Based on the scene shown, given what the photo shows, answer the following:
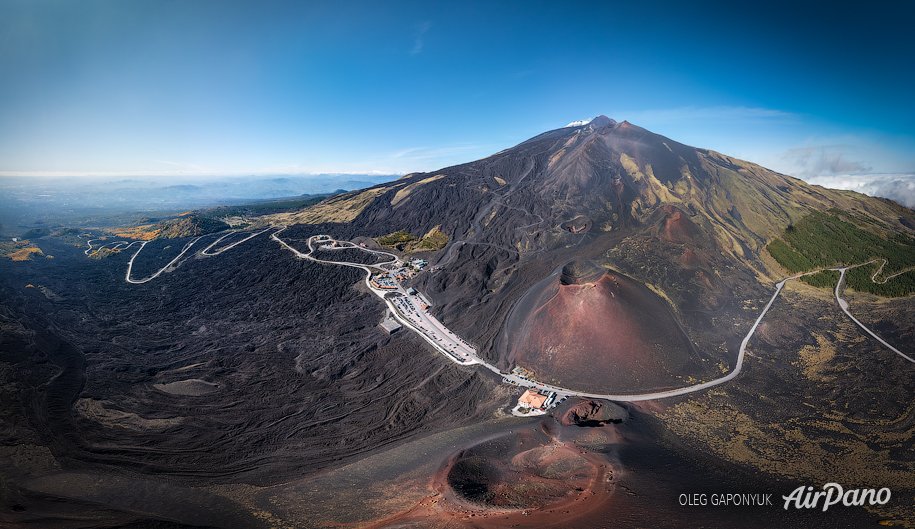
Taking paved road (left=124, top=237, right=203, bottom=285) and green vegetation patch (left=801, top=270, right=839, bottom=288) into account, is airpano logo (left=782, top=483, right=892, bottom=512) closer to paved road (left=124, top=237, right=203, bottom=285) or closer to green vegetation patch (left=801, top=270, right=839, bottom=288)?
green vegetation patch (left=801, top=270, right=839, bottom=288)

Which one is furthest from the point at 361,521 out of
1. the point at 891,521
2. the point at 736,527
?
the point at 891,521

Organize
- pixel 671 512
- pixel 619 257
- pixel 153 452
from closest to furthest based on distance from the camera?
1. pixel 671 512
2. pixel 153 452
3. pixel 619 257

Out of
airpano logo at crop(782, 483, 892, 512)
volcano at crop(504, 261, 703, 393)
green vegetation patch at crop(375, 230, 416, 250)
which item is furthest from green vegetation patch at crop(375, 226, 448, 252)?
airpano logo at crop(782, 483, 892, 512)

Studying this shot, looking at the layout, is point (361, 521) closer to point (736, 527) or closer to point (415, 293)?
point (736, 527)

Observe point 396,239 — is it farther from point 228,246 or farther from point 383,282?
point 228,246

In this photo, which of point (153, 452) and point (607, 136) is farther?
point (607, 136)

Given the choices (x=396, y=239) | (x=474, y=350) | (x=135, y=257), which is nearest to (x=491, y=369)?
(x=474, y=350)
